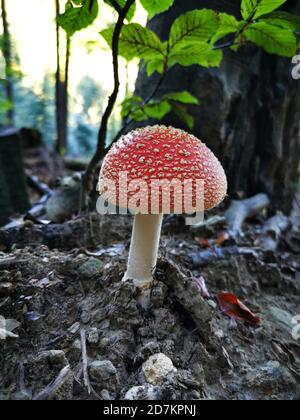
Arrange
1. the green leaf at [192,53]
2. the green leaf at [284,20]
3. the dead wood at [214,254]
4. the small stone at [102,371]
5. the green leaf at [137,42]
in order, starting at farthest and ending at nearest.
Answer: the dead wood at [214,254] < the green leaf at [192,53] < the green leaf at [137,42] < the green leaf at [284,20] < the small stone at [102,371]

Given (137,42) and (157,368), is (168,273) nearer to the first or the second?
(157,368)

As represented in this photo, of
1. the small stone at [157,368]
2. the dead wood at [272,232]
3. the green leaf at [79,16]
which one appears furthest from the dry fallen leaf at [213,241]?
the green leaf at [79,16]

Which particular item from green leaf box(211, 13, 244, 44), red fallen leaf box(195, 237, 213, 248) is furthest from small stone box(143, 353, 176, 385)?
A: green leaf box(211, 13, 244, 44)

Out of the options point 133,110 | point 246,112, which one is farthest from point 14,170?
point 246,112

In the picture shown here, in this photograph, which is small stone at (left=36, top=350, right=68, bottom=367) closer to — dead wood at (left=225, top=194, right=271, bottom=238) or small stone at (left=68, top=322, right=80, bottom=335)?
small stone at (left=68, top=322, right=80, bottom=335)

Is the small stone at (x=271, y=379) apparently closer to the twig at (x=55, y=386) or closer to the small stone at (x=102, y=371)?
the small stone at (x=102, y=371)

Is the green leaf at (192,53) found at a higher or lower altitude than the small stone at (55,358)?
higher
